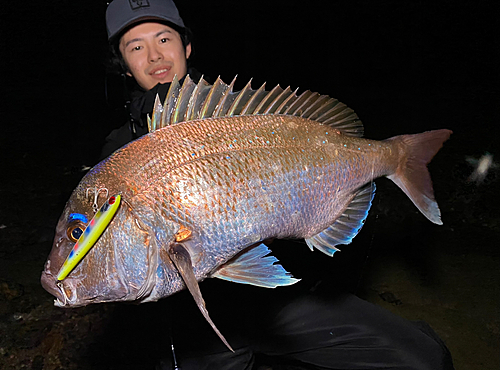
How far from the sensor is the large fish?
3.22 ft

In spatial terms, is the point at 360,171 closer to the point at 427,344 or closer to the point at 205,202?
the point at 205,202

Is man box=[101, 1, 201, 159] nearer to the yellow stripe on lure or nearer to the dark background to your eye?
the yellow stripe on lure

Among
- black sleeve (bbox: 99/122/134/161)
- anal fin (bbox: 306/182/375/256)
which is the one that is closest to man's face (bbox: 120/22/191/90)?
black sleeve (bbox: 99/122/134/161)

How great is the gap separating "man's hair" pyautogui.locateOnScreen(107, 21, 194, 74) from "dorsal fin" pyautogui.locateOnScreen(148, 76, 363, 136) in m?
1.03

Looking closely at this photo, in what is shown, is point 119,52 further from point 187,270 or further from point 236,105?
point 187,270

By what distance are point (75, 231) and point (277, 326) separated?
47.9 inches

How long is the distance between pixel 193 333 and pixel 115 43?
5.32 feet

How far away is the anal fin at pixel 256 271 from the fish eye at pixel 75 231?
402 millimetres

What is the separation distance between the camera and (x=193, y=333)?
1827mm

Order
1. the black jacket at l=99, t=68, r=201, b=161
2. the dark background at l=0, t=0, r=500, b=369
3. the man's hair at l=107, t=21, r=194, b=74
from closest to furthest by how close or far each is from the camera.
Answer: the black jacket at l=99, t=68, r=201, b=161, the man's hair at l=107, t=21, r=194, b=74, the dark background at l=0, t=0, r=500, b=369

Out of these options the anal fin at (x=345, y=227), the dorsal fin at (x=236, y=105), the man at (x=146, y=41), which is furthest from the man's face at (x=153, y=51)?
the anal fin at (x=345, y=227)

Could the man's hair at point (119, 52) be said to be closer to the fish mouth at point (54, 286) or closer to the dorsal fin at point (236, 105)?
the dorsal fin at point (236, 105)

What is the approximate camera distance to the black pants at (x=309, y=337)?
1.79 m

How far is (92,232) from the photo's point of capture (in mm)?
926
